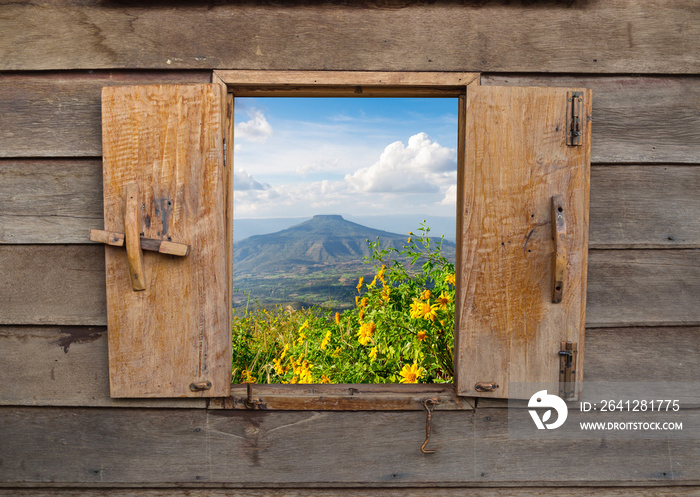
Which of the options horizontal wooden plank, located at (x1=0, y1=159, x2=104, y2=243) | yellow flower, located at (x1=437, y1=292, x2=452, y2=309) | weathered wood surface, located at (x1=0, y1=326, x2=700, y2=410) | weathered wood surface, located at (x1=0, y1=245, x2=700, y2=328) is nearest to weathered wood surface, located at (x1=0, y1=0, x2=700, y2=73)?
horizontal wooden plank, located at (x1=0, y1=159, x2=104, y2=243)

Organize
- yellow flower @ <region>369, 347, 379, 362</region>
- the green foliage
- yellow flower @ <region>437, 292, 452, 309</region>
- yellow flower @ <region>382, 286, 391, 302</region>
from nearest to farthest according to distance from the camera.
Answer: yellow flower @ <region>437, 292, 452, 309</region> → the green foliage → yellow flower @ <region>369, 347, 379, 362</region> → yellow flower @ <region>382, 286, 391, 302</region>

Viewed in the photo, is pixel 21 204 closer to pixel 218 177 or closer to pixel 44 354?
pixel 44 354

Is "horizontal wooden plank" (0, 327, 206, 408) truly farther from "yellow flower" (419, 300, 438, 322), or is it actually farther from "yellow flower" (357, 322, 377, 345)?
"yellow flower" (419, 300, 438, 322)

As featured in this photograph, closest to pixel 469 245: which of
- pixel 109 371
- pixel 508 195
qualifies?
pixel 508 195

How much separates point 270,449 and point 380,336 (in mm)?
1016

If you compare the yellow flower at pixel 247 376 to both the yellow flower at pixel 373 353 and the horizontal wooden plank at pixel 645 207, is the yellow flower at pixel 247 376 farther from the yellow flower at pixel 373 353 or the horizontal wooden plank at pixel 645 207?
the horizontal wooden plank at pixel 645 207

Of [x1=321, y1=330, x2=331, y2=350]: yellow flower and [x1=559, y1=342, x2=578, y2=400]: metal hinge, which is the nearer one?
[x1=559, y1=342, x2=578, y2=400]: metal hinge

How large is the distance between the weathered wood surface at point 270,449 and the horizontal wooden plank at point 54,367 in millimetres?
54

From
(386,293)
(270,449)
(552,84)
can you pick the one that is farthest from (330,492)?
(552,84)

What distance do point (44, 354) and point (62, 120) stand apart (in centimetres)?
84

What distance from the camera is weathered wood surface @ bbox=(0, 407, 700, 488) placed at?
59.0 inches

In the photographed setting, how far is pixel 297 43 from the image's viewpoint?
145 centimetres

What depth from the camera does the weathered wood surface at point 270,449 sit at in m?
1.50

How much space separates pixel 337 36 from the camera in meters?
1.45
